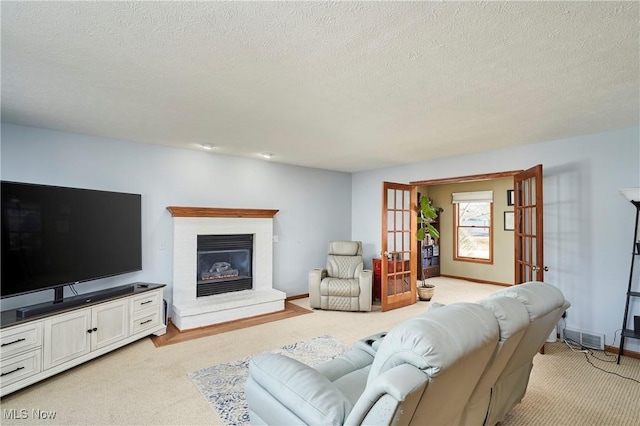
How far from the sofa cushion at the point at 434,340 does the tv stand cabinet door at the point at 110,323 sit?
3.05 metres

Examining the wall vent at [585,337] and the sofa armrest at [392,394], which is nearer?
the sofa armrest at [392,394]

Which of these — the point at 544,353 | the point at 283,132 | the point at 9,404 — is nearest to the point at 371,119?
the point at 283,132

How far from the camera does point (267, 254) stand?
512cm

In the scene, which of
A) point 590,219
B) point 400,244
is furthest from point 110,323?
point 590,219

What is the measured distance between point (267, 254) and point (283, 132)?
7.55 ft

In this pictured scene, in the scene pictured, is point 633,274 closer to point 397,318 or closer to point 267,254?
point 397,318

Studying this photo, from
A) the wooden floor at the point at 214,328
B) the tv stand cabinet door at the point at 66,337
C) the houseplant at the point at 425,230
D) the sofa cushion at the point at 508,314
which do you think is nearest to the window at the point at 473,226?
the houseplant at the point at 425,230

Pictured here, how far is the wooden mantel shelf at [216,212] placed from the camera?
14.1 feet

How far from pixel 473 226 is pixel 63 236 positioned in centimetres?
759

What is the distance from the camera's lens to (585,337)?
3553 millimetres

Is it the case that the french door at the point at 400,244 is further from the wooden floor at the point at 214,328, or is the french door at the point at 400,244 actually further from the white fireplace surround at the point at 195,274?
the white fireplace surround at the point at 195,274

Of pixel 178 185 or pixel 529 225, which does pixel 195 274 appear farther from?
pixel 529 225

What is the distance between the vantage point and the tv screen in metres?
2.70

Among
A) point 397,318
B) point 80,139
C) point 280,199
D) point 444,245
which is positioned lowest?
point 397,318
